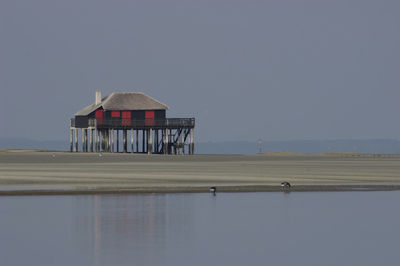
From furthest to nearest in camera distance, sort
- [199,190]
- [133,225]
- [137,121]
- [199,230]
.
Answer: [137,121]
[199,190]
[133,225]
[199,230]

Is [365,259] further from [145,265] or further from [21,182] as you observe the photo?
[21,182]

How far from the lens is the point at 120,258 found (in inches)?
797

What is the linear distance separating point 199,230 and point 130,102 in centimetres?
8080

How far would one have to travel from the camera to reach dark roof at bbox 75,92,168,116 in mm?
105438

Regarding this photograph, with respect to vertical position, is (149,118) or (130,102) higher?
(130,102)

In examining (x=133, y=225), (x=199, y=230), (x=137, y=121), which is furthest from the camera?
Answer: (x=137, y=121)

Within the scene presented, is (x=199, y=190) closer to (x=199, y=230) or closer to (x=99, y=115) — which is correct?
(x=199, y=230)

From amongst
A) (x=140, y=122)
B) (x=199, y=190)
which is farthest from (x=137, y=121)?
(x=199, y=190)

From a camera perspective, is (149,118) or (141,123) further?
(149,118)

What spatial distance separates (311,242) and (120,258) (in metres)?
5.28

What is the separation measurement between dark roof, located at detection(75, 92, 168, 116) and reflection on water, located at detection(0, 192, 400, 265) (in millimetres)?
69510

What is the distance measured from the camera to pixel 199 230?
25.5m

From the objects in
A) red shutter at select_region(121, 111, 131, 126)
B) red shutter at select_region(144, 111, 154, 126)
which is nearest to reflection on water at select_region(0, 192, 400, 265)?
red shutter at select_region(144, 111, 154, 126)

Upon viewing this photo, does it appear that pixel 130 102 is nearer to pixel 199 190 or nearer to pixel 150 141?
pixel 150 141
